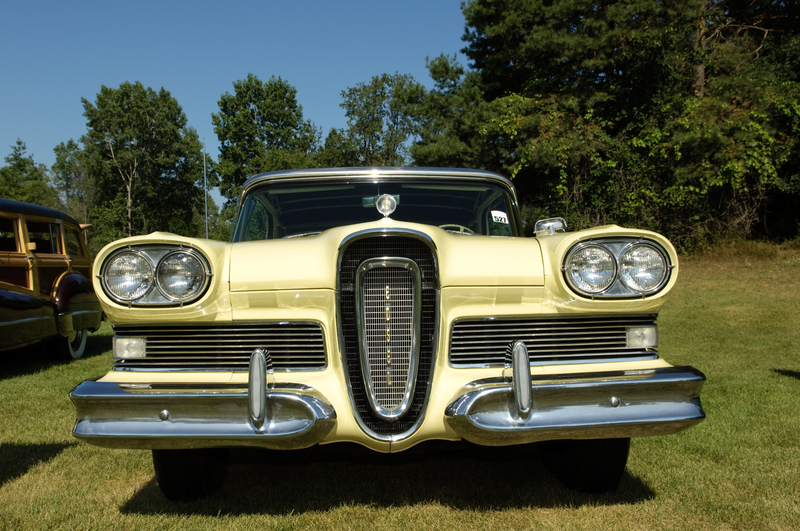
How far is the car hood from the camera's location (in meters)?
2.24

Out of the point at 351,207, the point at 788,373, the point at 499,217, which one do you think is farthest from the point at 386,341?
the point at 788,373

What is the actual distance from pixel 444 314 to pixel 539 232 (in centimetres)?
122

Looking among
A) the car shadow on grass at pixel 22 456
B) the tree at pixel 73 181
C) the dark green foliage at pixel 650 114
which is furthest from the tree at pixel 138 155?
the car shadow on grass at pixel 22 456

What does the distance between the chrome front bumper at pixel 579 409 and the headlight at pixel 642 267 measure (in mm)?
361

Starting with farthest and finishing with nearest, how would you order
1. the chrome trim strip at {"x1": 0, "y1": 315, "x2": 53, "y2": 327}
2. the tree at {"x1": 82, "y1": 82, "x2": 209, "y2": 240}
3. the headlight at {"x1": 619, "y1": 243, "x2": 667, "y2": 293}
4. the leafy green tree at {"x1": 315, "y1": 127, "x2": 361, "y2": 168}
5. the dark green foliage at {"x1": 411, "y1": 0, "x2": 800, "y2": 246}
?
1. the tree at {"x1": 82, "y1": 82, "x2": 209, "y2": 240}
2. the leafy green tree at {"x1": 315, "y1": 127, "x2": 361, "y2": 168}
3. the dark green foliage at {"x1": 411, "y1": 0, "x2": 800, "y2": 246}
4. the chrome trim strip at {"x1": 0, "y1": 315, "x2": 53, "y2": 327}
5. the headlight at {"x1": 619, "y1": 243, "x2": 667, "y2": 293}

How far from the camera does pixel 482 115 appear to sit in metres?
16.6

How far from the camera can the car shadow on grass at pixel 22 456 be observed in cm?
319

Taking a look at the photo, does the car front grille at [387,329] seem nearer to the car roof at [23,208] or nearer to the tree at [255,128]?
the car roof at [23,208]

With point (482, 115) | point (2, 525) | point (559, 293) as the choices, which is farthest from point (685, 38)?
point (2, 525)

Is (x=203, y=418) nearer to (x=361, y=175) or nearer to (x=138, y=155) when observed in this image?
(x=361, y=175)

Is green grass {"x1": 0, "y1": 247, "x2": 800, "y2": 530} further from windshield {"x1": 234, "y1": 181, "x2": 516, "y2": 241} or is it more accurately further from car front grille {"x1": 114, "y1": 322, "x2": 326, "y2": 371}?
windshield {"x1": 234, "y1": 181, "x2": 516, "y2": 241}

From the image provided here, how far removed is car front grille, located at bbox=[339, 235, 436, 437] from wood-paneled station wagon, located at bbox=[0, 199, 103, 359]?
16.3 ft

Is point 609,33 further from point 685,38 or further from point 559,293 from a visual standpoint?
point 559,293

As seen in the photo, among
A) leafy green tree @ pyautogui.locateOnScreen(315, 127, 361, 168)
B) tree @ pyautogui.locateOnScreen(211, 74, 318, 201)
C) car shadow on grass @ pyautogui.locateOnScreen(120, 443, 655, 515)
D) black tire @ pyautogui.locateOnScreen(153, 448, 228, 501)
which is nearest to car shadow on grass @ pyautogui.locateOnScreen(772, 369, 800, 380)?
car shadow on grass @ pyautogui.locateOnScreen(120, 443, 655, 515)
